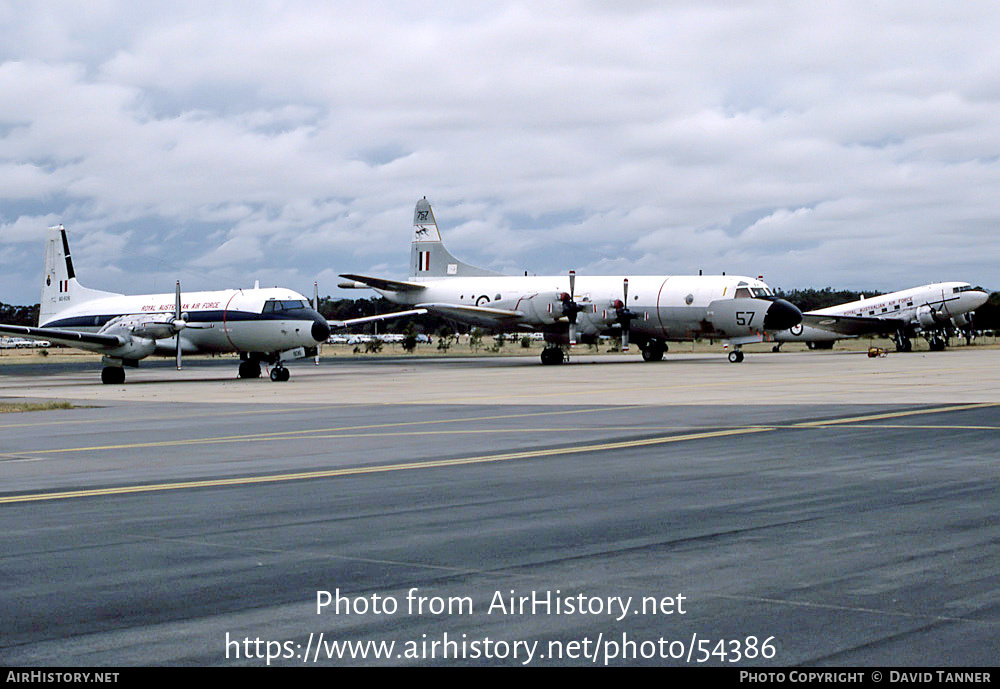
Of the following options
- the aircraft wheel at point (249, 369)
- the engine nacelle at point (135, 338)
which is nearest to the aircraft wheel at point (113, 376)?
the engine nacelle at point (135, 338)

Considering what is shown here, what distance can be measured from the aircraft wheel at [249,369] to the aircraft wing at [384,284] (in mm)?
16128

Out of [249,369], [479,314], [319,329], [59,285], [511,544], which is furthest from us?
[479,314]

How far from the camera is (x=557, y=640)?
247 inches

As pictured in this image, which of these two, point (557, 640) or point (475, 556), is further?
point (475, 556)

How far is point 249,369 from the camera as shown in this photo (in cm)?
4841

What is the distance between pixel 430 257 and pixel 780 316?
973 inches

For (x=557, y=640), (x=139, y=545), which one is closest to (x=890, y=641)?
(x=557, y=640)

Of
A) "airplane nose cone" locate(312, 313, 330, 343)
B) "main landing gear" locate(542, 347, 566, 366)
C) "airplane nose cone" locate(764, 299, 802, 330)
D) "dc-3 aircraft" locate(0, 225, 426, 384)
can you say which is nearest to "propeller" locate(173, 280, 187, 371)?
"dc-3 aircraft" locate(0, 225, 426, 384)

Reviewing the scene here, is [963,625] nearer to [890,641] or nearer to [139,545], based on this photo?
A: [890,641]

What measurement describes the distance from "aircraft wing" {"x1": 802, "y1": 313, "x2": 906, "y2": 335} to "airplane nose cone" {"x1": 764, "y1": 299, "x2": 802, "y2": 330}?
24.5 metres

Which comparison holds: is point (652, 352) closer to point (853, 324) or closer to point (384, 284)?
point (384, 284)

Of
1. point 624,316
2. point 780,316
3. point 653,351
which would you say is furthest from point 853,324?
point 624,316

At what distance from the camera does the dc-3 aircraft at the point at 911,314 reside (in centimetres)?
7706
